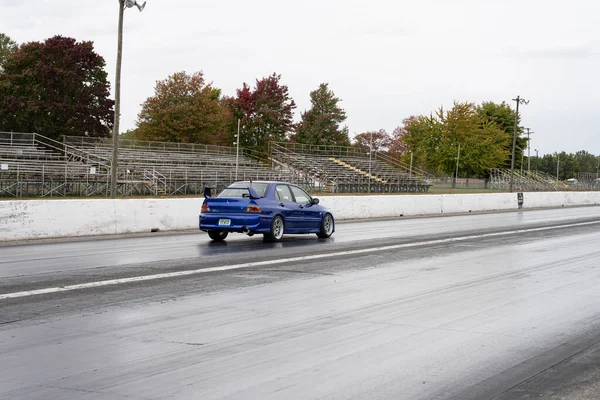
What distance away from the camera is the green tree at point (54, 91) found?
63.2 meters

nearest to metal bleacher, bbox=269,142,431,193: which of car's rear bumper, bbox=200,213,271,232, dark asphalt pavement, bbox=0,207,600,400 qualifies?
car's rear bumper, bbox=200,213,271,232

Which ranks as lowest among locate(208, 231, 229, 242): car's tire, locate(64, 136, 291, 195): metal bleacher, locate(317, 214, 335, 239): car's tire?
locate(208, 231, 229, 242): car's tire

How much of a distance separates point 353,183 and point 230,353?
174 ft

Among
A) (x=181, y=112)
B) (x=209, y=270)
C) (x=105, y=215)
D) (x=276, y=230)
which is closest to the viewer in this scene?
(x=209, y=270)

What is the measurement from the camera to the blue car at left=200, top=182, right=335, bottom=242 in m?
17.9

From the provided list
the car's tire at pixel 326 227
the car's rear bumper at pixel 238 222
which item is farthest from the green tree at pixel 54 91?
the car's rear bumper at pixel 238 222

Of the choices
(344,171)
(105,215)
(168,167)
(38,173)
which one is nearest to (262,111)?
(344,171)

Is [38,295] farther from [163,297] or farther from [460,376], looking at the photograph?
[460,376]

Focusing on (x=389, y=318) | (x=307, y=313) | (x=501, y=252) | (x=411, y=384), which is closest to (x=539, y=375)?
(x=411, y=384)

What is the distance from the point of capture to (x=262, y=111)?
77812mm

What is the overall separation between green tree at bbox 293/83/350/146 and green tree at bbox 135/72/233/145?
66.1 ft

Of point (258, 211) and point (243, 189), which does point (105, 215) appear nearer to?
point (243, 189)

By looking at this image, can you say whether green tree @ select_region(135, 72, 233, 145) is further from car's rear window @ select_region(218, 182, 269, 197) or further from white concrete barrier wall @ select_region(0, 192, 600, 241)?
car's rear window @ select_region(218, 182, 269, 197)

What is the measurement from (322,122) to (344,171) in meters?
30.9
